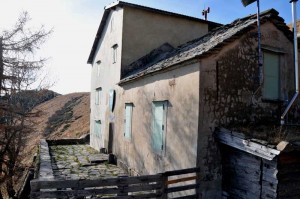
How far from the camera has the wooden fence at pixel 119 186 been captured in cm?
634

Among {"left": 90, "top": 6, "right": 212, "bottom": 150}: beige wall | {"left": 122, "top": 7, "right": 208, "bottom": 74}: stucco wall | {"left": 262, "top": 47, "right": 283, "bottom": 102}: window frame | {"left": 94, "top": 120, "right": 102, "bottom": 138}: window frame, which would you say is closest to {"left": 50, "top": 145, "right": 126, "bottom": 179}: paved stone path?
{"left": 90, "top": 6, "right": 212, "bottom": 150}: beige wall

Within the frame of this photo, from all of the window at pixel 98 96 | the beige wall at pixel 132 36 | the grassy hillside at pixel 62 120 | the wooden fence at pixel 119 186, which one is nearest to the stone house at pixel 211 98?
the wooden fence at pixel 119 186

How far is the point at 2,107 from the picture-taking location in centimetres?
1481

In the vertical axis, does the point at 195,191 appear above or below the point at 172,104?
below

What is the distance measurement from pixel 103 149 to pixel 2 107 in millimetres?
5913

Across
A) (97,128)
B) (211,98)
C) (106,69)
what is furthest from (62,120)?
(211,98)

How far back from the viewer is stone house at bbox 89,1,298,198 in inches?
301

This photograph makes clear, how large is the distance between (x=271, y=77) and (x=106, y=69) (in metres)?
10.4

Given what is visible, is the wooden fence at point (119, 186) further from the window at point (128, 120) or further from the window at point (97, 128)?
the window at point (97, 128)

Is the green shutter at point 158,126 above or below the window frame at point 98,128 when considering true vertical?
above

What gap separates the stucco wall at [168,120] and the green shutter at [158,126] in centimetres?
25

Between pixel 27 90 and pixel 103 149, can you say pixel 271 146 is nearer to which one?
pixel 103 149

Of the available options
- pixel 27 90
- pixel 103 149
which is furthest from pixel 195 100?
pixel 27 90

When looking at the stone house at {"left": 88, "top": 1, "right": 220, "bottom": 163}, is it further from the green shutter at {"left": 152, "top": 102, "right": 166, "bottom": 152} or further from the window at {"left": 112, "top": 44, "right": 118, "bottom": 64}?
the green shutter at {"left": 152, "top": 102, "right": 166, "bottom": 152}
